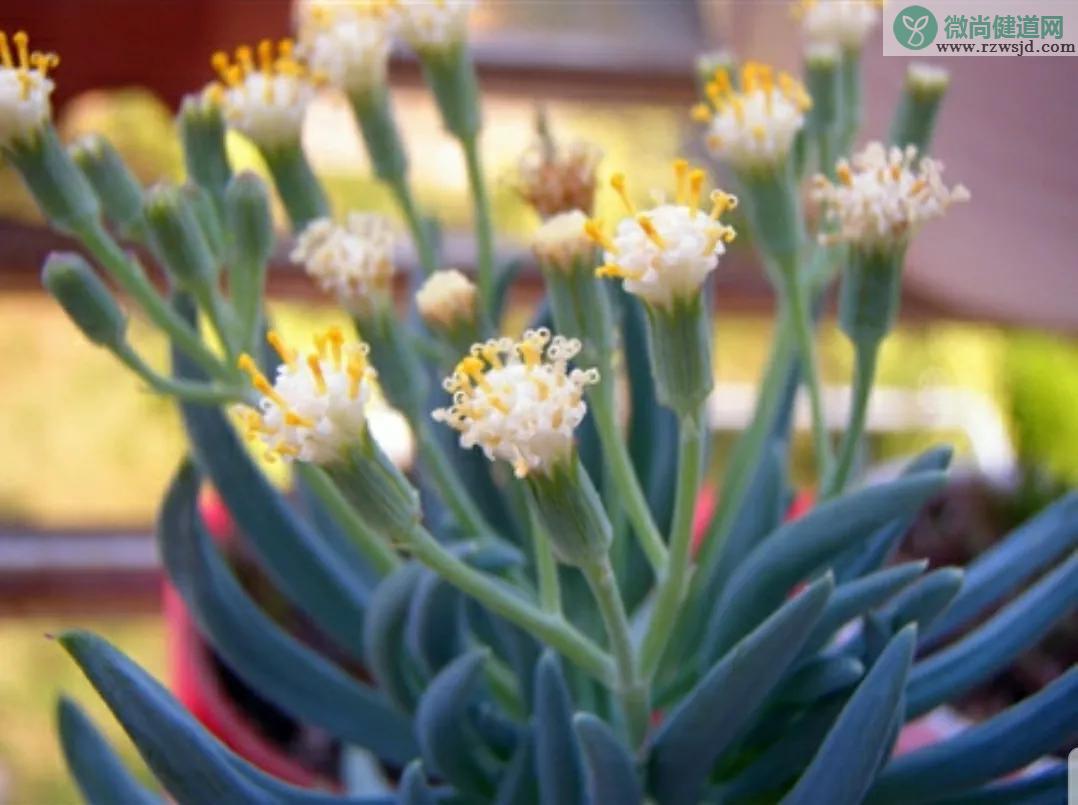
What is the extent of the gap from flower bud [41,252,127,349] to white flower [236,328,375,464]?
7 cm

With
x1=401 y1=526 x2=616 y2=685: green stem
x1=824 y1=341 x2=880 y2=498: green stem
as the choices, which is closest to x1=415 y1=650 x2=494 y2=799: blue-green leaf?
x1=401 y1=526 x2=616 y2=685: green stem

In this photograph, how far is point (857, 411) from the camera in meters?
0.33

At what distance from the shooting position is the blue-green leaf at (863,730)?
258 millimetres

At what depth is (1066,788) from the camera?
0.98ft

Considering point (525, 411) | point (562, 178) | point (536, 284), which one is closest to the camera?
point (525, 411)

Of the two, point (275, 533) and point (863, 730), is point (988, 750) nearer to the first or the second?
point (863, 730)

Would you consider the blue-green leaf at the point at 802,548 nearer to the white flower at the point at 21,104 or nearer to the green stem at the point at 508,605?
the green stem at the point at 508,605

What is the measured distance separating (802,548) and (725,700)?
4 cm

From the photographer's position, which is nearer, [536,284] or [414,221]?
[414,221]

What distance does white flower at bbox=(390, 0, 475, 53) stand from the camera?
34 cm

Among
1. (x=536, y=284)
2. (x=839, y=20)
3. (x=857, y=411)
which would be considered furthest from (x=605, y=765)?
(x=536, y=284)

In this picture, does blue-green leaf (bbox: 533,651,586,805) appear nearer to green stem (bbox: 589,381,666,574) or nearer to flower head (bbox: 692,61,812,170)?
green stem (bbox: 589,381,666,574)

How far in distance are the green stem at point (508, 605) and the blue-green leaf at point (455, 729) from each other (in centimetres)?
2

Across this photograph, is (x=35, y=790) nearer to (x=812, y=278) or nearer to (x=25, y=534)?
(x=25, y=534)
